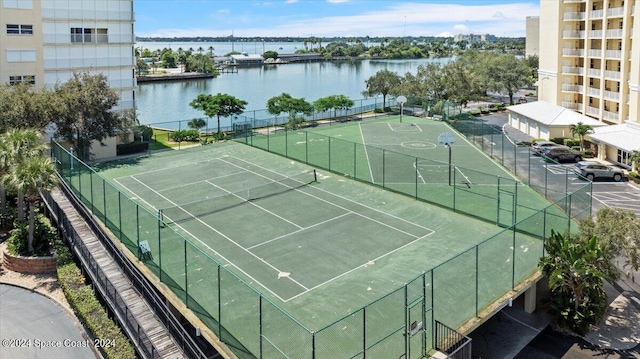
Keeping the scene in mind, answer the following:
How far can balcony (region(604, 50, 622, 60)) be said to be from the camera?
4762 cm

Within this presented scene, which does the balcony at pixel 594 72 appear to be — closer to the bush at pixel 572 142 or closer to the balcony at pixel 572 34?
the balcony at pixel 572 34

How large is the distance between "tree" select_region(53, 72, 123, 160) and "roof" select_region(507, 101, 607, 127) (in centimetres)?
3867

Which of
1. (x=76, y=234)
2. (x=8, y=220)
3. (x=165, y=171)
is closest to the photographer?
(x=76, y=234)

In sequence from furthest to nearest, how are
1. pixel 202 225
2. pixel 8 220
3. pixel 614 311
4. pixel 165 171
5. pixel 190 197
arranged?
1. pixel 165 171
2. pixel 190 197
3. pixel 8 220
4. pixel 202 225
5. pixel 614 311

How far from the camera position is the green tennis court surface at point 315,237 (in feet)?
62.4

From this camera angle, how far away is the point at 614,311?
2056 centimetres

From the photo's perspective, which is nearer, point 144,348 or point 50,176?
point 144,348

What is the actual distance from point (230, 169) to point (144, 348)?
22.0 meters

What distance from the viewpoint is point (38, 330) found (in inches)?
784

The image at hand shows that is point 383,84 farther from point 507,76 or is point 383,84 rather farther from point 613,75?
point 613,75

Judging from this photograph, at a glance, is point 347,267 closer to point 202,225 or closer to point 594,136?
point 202,225

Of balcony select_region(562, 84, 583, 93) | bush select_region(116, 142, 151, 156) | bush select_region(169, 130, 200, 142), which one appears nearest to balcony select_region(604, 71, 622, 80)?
balcony select_region(562, 84, 583, 93)

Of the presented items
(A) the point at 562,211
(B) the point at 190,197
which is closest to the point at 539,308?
(A) the point at 562,211

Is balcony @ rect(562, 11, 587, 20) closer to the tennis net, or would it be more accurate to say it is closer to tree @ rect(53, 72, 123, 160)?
the tennis net
